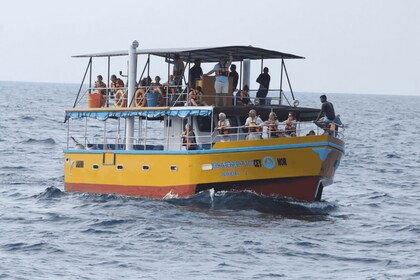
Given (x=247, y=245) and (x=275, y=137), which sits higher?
(x=275, y=137)

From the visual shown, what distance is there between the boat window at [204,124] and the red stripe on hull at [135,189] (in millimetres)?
2286

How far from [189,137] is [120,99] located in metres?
3.75

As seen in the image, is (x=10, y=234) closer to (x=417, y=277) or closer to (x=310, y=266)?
(x=310, y=266)

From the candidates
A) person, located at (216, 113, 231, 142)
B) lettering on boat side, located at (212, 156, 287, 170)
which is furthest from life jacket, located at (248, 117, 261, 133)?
lettering on boat side, located at (212, 156, 287, 170)

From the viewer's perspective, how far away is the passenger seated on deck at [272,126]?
1203 inches

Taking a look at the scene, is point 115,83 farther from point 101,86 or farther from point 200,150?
point 200,150

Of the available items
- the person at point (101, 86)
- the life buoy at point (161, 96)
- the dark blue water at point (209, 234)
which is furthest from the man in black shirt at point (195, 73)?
the dark blue water at point (209, 234)

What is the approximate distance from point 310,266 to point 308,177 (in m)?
7.74

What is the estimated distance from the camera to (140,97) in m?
33.6

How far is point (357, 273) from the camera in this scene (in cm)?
2241

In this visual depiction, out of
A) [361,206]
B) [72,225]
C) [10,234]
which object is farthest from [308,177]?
[10,234]

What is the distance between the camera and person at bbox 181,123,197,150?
1251 inches

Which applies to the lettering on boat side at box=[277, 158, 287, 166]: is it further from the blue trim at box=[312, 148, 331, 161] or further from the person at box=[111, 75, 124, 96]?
the person at box=[111, 75, 124, 96]

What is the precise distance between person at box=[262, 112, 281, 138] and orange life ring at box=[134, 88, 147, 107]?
15.4 feet
